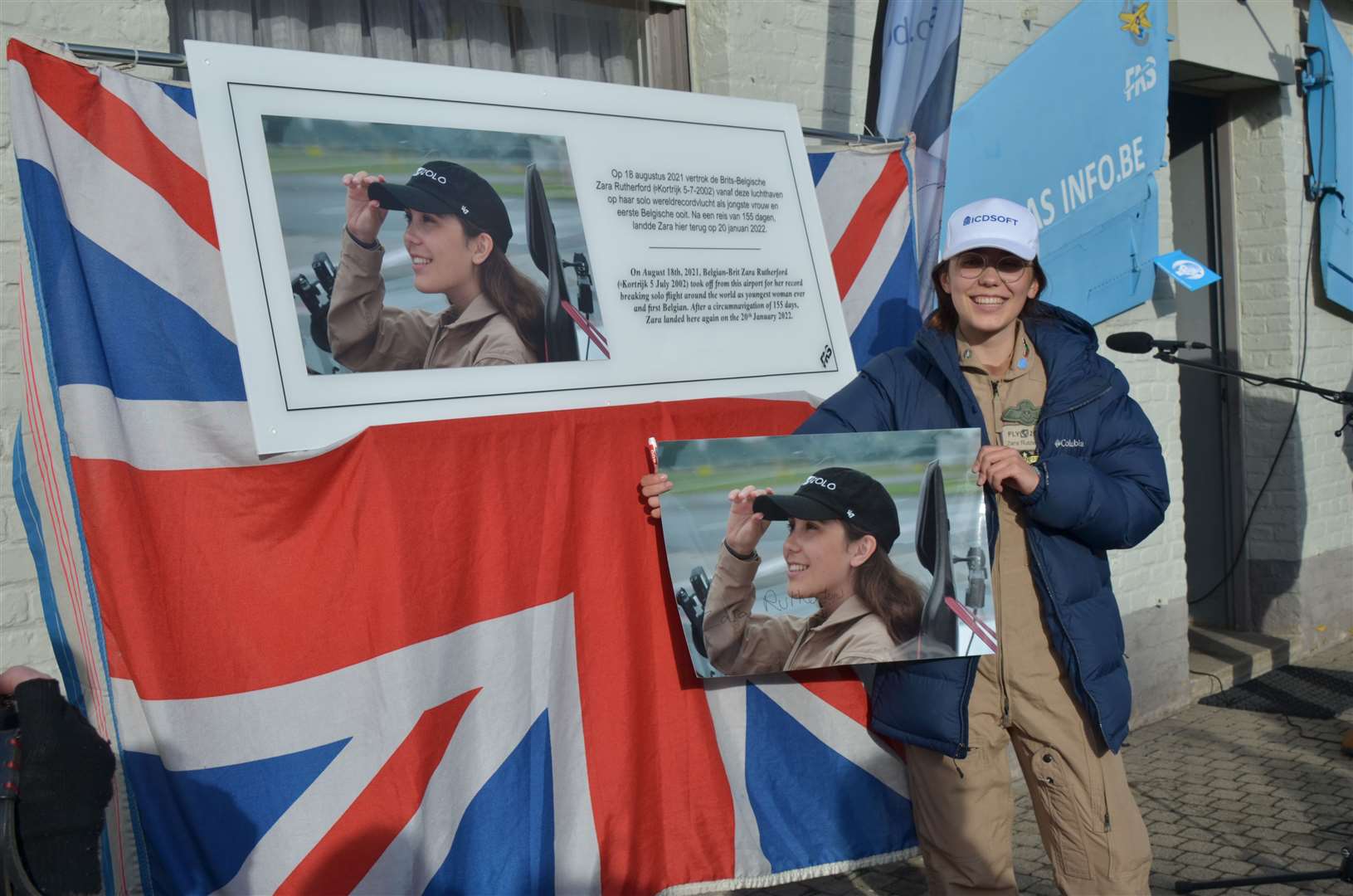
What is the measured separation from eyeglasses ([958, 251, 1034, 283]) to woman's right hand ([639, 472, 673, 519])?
0.82 meters

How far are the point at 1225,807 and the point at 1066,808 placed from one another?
2258 millimetres

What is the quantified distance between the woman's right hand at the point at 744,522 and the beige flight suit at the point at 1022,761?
1.79 feet

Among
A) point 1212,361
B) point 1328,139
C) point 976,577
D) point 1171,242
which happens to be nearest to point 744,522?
point 976,577

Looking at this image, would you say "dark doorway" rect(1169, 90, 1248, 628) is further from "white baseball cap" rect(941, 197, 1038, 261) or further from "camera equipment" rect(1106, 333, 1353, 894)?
"white baseball cap" rect(941, 197, 1038, 261)

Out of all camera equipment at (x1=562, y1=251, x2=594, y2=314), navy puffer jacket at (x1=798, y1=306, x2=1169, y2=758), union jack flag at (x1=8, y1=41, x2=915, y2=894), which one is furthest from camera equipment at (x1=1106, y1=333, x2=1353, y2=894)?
camera equipment at (x1=562, y1=251, x2=594, y2=314)

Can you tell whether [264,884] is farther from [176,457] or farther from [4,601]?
[4,601]

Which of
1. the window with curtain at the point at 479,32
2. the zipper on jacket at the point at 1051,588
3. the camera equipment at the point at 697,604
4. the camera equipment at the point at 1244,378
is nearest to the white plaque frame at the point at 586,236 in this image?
the camera equipment at the point at 697,604

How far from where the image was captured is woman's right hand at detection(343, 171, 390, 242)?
8.97 ft

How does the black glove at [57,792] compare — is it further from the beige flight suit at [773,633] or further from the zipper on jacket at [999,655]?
the zipper on jacket at [999,655]

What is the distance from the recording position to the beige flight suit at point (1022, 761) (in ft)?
9.45

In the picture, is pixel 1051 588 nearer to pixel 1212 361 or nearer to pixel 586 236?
pixel 586 236

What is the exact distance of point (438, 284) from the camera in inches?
113

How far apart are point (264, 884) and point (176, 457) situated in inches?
33.6

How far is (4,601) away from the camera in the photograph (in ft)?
9.90
